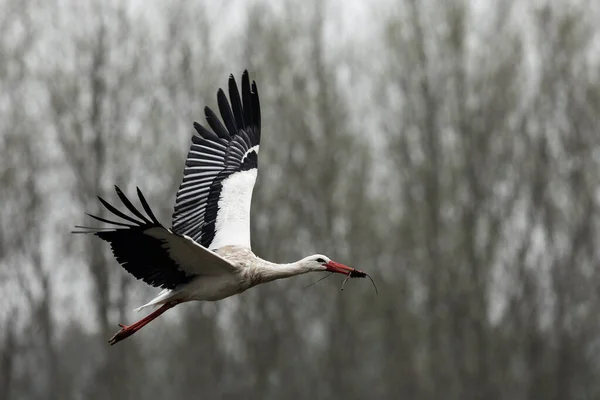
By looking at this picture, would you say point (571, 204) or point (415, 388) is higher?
point (571, 204)

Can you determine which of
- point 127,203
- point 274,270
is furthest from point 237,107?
point 127,203

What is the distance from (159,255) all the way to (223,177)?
7.21ft

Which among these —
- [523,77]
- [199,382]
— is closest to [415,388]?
[199,382]

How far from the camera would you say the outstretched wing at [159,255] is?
395 inches

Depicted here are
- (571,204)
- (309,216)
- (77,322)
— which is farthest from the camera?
(77,322)

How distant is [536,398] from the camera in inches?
1029

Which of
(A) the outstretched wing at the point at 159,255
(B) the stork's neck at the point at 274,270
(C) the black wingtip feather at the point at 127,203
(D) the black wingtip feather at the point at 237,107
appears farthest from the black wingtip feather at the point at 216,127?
(C) the black wingtip feather at the point at 127,203

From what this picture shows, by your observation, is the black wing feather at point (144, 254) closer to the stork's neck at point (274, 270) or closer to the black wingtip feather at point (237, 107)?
the stork's neck at point (274, 270)

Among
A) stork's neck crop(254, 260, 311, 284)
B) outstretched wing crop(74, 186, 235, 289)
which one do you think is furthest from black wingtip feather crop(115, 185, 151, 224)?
stork's neck crop(254, 260, 311, 284)

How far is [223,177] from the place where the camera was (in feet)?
41.7

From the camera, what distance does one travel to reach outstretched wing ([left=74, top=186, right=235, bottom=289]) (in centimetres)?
1004

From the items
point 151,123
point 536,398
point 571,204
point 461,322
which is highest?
point 151,123

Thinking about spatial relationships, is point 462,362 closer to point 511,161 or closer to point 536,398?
point 536,398

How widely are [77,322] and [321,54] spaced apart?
30.8 ft
